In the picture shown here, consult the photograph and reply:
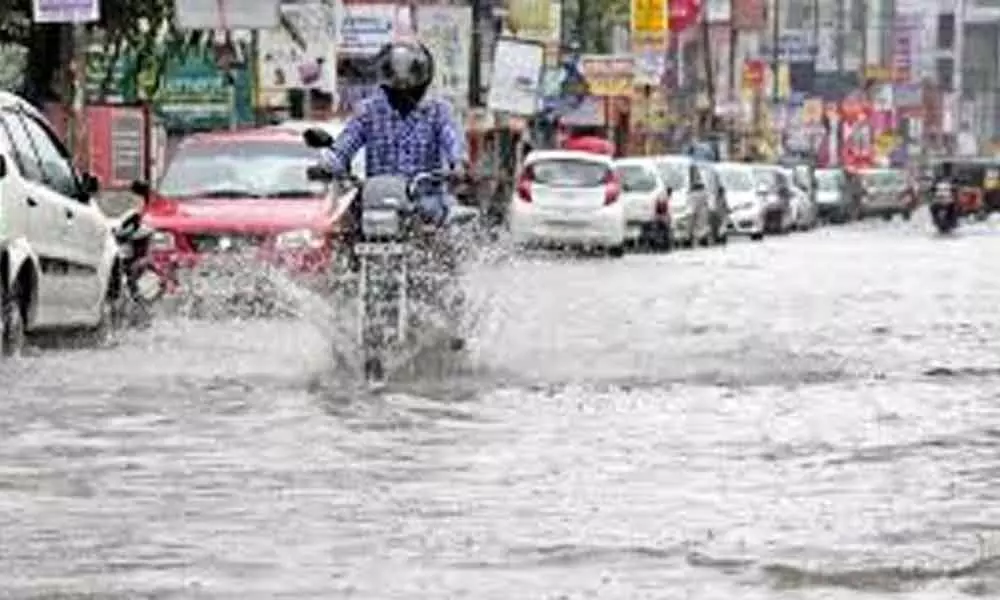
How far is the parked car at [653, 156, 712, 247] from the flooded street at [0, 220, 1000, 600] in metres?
24.8

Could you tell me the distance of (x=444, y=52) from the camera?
50219 millimetres

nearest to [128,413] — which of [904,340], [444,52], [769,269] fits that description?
[904,340]

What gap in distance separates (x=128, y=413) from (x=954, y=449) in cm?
356

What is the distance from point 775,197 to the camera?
5862 centimetres

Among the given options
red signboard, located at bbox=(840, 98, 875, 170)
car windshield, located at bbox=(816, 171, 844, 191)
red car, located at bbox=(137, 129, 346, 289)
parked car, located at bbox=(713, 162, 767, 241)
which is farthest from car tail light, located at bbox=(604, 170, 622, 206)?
red signboard, located at bbox=(840, 98, 875, 170)

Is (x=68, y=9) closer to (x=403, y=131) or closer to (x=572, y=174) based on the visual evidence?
(x=403, y=131)

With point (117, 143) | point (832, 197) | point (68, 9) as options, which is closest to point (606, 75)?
point (832, 197)

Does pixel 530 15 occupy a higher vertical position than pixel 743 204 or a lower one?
higher

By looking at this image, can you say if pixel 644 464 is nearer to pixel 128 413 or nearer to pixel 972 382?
pixel 128 413

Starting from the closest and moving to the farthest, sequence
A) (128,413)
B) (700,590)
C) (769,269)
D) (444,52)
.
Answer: (700,590) → (128,413) → (769,269) → (444,52)

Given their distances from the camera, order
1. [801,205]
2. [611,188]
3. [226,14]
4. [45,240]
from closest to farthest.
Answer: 1. [45,240]
2. [226,14]
3. [611,188]
4. [801,205]

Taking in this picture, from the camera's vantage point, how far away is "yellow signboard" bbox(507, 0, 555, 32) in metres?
61.0

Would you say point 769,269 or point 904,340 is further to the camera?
point 769,269

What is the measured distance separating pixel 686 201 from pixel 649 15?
26.0 metres
